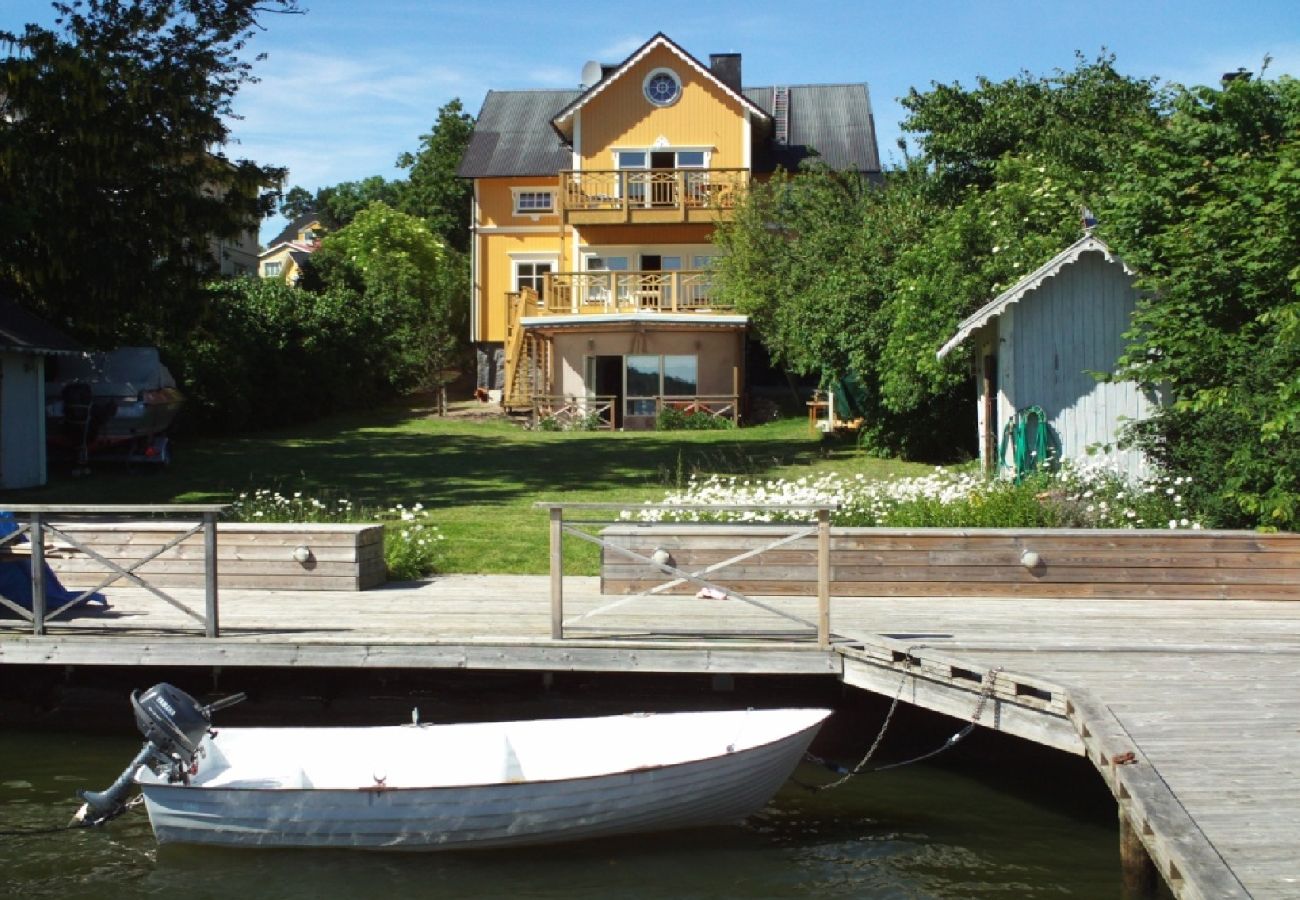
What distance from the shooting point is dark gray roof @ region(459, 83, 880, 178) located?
4047 centimetres

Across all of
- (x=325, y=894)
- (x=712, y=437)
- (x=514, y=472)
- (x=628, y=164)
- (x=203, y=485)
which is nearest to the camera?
(x=325, y=894)

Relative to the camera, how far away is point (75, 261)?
75.2ft

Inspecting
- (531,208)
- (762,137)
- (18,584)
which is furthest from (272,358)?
(18,584)

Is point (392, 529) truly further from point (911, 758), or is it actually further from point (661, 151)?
point (661, 151)

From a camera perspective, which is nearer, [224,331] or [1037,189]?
[1037,189]

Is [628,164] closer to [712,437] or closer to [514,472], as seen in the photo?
[712,437]

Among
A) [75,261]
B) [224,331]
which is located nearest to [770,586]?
[75,261]

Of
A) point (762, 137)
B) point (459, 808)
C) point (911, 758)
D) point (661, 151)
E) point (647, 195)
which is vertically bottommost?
point (911, 758)

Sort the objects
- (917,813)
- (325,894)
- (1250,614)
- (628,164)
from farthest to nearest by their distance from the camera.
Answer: (628,164) → (1250,614) → (917,813) → (325,894)

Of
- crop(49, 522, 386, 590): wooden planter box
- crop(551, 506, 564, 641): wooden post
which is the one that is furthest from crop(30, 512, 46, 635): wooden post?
crop(551, 506, 564, 641): wooden post

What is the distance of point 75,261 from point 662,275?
16064mm

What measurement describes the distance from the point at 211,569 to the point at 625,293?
2638cm

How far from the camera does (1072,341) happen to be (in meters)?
17.6

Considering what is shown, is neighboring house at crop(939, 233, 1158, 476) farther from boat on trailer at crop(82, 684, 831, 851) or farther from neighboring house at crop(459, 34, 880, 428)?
neighboring house at crop(459, 34, 880, 428)
